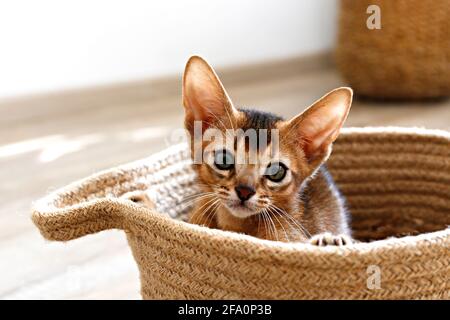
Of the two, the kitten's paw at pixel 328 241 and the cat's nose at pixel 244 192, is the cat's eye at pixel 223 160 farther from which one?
the kitten's paw at pixel 328 241

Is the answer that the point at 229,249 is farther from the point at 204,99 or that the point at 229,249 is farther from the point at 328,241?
the point at 204,99

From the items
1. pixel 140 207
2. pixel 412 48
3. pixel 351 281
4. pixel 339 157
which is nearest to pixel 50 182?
pixel 339 157

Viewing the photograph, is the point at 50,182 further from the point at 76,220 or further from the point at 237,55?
the point at 237,55

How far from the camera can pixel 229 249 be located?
35.4 inches

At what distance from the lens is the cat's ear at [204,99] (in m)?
1.09

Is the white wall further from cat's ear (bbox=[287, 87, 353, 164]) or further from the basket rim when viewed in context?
cat's ear (bbox=[287, 87, 353, 164])

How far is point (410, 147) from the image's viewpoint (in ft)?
4.70

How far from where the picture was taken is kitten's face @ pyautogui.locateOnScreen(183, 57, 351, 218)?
1.06 metres

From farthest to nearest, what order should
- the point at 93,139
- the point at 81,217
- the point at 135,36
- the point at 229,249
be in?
the point at 135,36 → the point at 93,139 → the point at 81,217 → the point at 229,249

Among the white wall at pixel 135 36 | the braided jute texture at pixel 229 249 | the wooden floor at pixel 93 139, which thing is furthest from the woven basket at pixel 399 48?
the braided jute texture at pixel 229 249

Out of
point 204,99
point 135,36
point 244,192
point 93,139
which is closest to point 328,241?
Result: point 244,192

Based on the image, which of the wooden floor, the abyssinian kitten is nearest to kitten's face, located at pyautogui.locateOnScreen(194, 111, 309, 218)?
the abyssinian kitten

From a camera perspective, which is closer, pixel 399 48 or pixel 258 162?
pixel 258 162

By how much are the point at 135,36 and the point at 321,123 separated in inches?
66.3
